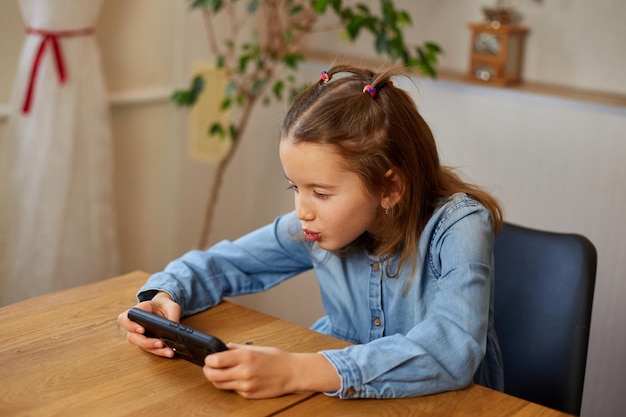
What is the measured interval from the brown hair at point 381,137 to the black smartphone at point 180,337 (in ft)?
1.18

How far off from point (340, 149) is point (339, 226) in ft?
0.42

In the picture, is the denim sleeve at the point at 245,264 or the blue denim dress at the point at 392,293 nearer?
the blue denim dress at the point at 392,293

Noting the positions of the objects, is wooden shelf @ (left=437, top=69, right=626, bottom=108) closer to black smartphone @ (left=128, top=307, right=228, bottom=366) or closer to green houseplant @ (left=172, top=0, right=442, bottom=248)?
green houseplant @ (left=172, top=0, right=442, bottom=248)

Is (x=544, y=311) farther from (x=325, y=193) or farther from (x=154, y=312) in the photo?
(x=154, y=312)

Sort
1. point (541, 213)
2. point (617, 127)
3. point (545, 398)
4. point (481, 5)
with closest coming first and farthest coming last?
point (545, 398)
point (617, 127)
point (541, 213)
point (481, 5)

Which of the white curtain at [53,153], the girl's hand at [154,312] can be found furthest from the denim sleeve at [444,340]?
the white curtain at [53,153]

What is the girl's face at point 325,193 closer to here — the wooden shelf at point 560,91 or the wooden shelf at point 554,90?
the wooden shelf at point 554,90

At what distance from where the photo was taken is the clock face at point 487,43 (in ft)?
8.66

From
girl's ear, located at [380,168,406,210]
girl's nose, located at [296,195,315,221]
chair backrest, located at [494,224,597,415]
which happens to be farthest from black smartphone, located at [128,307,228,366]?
chair backrest, located at [494,224,597,415]

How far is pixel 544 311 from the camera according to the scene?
1614 millimetres

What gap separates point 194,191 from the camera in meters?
3.24

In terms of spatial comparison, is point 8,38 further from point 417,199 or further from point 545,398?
point 545,398

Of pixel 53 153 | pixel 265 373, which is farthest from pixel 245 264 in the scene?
pixel 53 153

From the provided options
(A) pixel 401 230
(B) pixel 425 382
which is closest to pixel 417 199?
(A) pixel 401 230
